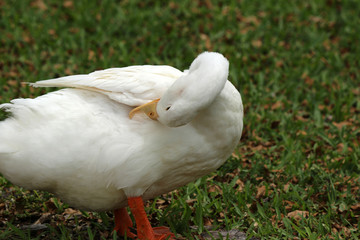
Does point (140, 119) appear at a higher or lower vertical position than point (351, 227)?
higher

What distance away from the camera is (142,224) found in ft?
11.6

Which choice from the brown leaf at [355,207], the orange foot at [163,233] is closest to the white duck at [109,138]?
the orange foot at [163,233]

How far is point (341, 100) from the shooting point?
5809 millimetres

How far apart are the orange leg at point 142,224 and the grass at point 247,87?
165 mm

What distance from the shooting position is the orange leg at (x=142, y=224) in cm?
341

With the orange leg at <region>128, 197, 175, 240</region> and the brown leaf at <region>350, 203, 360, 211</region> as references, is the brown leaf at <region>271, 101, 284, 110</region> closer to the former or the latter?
the brown leaf at <region>350, 203, 360, 211</region>

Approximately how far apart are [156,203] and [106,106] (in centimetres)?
125

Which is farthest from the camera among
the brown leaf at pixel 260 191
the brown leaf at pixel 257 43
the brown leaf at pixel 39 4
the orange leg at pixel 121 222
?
the brown leaf at pixel 39 4

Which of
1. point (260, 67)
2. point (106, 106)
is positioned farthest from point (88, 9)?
point (106, 106)

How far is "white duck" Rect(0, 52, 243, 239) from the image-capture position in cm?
316

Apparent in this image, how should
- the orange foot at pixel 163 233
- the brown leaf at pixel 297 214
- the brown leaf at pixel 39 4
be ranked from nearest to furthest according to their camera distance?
the orange foot at pixel 163 233 < the brown leaf at pixel 297 214 < the brown leaf at pixel 39 4

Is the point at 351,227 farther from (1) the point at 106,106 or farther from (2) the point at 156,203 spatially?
(1) the point at 106,106

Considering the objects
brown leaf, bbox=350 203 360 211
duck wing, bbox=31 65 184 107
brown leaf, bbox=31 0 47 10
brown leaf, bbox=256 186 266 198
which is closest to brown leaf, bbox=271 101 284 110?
brown leaf, bbox=256 186 266 198

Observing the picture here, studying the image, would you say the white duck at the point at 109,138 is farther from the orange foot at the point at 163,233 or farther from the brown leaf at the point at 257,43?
the brown leaf at the point at 257,43
